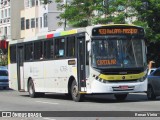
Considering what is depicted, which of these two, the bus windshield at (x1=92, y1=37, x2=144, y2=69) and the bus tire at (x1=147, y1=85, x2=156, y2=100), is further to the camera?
the bus tire at (x1=147, y1=85, x2=156, y2=100)

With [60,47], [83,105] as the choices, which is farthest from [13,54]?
[83,105]

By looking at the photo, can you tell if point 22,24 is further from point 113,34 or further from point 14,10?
point 113,34

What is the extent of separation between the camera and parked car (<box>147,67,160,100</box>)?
2423cm

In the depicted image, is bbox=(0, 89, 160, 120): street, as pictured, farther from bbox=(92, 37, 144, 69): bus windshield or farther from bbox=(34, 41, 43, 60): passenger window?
bbox=(34, 41, 43, 60): passenger window

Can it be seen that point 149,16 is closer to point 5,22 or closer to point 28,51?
point 28,51

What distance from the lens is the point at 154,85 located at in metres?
24.4

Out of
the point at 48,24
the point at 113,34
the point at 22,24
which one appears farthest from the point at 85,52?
the point at 22,24

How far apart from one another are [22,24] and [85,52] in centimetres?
6161

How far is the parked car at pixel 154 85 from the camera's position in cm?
2423

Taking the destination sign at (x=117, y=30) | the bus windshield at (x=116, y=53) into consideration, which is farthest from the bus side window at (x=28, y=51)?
the bus windshield at (x=116, y=53)

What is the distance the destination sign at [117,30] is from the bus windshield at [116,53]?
0.30m

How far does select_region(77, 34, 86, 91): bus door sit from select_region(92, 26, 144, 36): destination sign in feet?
2.34

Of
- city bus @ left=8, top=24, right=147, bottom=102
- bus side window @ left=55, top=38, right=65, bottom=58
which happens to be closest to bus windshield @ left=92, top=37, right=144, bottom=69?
city bus @ left=8, top=24, right=147, bottom=102

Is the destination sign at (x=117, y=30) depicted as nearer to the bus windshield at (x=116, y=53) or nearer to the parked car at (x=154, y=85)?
the bus windshield at (x=116, y=53)
